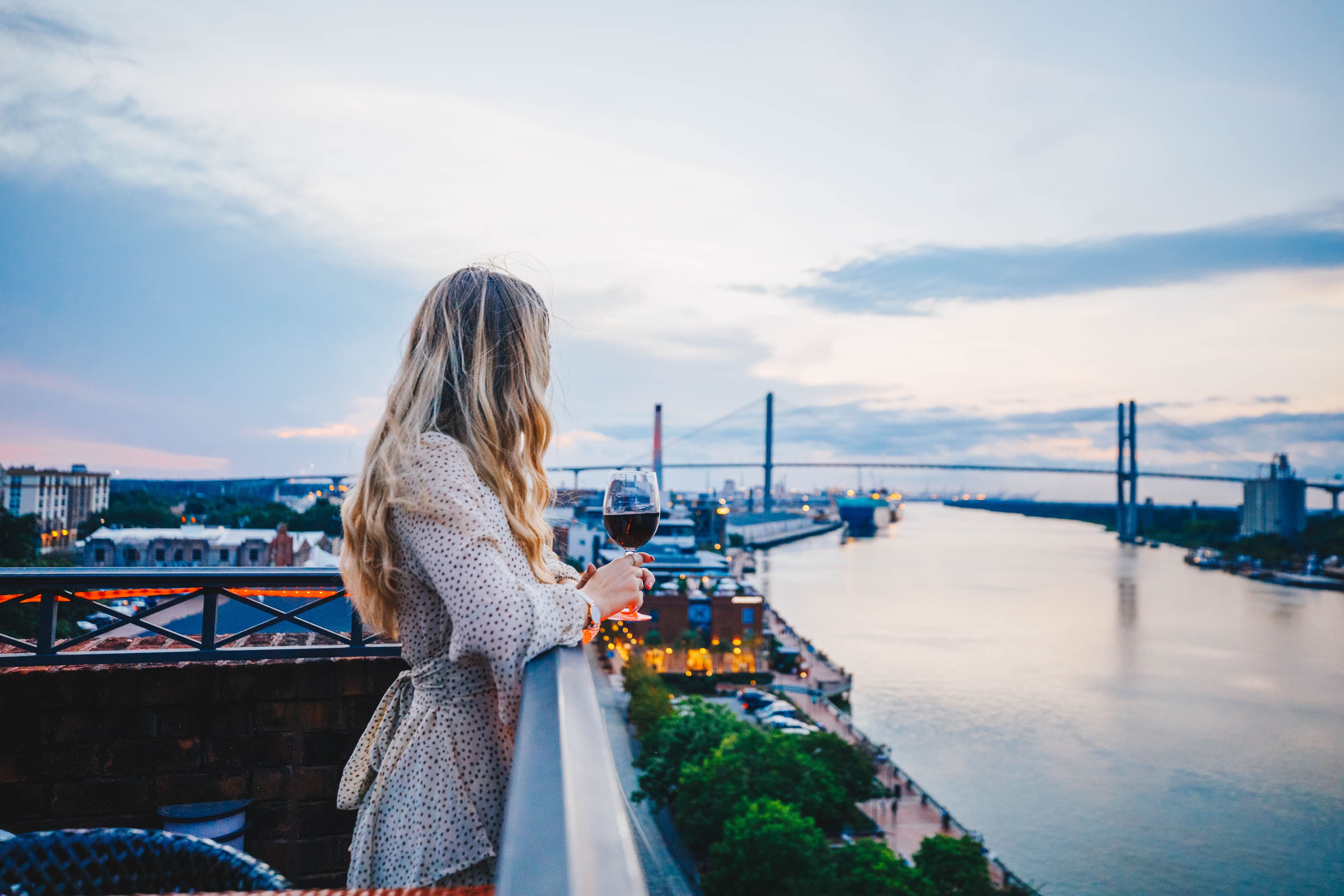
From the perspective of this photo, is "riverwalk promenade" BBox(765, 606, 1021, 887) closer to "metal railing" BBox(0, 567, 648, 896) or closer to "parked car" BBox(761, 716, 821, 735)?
"parked car" BBox(761, 716, 821, 735)

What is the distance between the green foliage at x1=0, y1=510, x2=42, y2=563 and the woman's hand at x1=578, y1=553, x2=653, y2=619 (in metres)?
3.82

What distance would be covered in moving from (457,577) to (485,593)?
0.02m

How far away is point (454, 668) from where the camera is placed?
1.65ft

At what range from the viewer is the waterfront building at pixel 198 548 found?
15.1 ft

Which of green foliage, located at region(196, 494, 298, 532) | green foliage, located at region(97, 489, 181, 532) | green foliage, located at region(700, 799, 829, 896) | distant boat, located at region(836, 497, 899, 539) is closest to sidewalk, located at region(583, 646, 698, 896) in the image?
green foliage, located at region(700, 799, 829, 896)

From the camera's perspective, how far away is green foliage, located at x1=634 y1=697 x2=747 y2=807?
960 cm

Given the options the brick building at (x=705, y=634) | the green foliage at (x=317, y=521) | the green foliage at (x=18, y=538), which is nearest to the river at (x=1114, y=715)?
the brick building at (x=705, y=634)

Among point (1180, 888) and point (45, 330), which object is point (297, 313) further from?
point (1180, 888)

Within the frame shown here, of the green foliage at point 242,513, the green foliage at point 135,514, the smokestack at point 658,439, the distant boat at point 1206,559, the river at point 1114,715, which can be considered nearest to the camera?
the green foliage at point 135,514

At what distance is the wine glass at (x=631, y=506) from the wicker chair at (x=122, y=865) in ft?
1.17

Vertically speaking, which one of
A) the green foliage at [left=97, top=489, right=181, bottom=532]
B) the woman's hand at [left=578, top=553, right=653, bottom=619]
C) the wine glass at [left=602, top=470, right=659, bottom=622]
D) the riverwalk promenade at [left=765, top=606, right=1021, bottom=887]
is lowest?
the riverwalk promenade at [left=765, top=606, right=1021, bottom=887]

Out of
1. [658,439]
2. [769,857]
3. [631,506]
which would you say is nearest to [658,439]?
[658,439]

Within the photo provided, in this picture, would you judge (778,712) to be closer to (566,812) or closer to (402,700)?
(402,700)

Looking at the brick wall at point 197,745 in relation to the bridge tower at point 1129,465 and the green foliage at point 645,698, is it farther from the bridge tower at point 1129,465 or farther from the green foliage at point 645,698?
the bridge tower at point 1129,465
